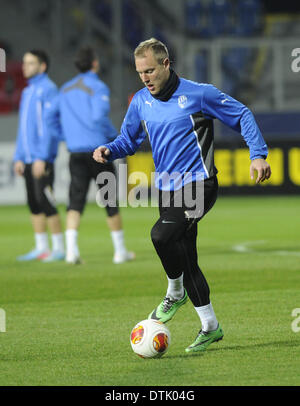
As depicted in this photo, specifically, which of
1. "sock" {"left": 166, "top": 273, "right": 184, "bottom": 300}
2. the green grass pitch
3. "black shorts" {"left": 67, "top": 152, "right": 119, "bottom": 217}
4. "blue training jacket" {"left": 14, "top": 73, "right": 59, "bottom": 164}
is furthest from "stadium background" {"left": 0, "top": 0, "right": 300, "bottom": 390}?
"blue training jacket" {"left": 14, "top": 73, "right": 59, "bottom": 164}

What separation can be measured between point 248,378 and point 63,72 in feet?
62.9

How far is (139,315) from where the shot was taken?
7316mm

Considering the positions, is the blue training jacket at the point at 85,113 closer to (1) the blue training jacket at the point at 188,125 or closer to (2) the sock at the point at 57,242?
(2) the sock at the point at 57,242

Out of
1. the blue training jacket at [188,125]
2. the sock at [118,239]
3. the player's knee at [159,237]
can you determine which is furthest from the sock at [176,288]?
the sock at [118,239]

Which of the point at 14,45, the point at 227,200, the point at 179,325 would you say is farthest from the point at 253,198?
the point at 179,325

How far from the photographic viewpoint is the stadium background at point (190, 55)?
65.8ft

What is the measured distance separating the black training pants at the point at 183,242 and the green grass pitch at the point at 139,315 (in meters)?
0.40

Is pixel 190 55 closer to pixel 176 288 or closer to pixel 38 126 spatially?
pixel 38 126

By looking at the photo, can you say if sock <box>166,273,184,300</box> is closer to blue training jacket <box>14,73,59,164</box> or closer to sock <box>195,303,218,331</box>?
sock <box>195,303,218,331</box>

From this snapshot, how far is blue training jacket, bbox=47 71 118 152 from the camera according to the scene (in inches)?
410

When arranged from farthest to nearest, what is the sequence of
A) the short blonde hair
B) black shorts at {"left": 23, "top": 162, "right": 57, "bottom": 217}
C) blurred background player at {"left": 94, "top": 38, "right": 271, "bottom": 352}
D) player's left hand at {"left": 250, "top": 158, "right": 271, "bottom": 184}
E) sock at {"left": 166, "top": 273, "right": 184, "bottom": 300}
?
black shorts at {"left": 23, "top": 162, "right": 57, "bottom": 217} < sock at {"left": 166, "top": 273, "right": 184, "bottom": 300} < blurred background player at {"left": 94, "top": 38, "right": 271, "bottom": 352} < the short blonde hair < player's left hand at {"left": 250, "top": 158, "right": 271, "bottom": 184}

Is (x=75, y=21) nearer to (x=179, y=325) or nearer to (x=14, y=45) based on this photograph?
(x=14, y=45)

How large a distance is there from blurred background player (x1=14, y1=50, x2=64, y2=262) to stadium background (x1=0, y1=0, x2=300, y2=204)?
8592mm

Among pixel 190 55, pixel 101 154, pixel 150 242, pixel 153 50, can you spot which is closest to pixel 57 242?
pixel 150 242
